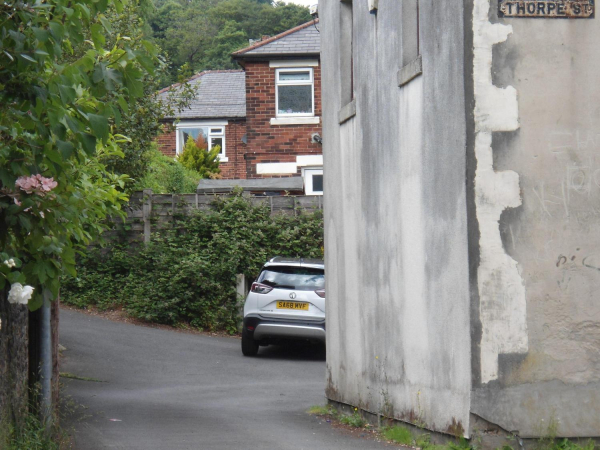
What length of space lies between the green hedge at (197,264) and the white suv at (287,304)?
349cm

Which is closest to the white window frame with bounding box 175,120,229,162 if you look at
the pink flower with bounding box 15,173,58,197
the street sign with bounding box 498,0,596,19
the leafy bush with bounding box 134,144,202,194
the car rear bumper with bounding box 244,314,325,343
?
the leafy bush with bounding box 134,144,202,194

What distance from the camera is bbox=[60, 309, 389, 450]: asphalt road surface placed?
927 cm

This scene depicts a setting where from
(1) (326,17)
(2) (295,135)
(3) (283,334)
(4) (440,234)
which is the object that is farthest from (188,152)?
(4) (440,234)

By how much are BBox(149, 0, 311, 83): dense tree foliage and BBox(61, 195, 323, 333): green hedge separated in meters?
45.3

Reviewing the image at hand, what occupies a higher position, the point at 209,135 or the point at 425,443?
the point at 209,135

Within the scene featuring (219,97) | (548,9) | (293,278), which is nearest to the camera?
Answer: (548,9)

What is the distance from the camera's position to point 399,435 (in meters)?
8.77

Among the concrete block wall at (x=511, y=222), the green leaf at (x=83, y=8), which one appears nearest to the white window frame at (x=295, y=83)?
the concrete block wall at (x=511, y=222)

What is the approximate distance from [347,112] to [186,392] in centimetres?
509

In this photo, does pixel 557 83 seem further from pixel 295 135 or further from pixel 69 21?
pixel 295 135

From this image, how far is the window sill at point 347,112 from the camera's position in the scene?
10.8 m

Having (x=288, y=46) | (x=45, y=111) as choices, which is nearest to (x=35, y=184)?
(x=45, y=111)

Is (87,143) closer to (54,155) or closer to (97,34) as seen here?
(54,155)

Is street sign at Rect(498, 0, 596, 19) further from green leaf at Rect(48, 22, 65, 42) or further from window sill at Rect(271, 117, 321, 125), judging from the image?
window sill at Rect(271, 117, 321, 125)
